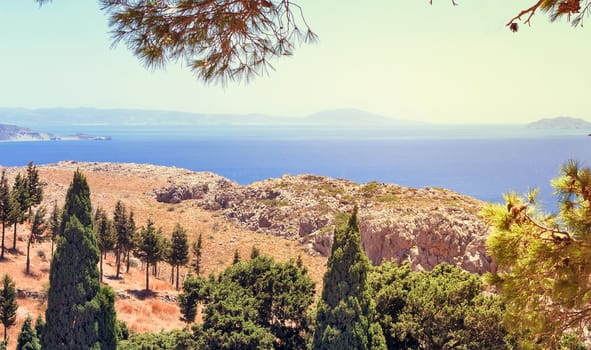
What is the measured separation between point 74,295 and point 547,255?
12.4 m

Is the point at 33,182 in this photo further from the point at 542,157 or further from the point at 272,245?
the point at 542,157

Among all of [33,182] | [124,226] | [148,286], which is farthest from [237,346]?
[33,182]

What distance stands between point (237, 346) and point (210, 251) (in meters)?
22.3

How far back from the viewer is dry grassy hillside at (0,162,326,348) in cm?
2169

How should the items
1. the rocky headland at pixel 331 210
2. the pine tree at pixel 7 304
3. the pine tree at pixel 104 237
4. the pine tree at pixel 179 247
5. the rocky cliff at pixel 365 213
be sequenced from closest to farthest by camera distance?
the pine tree at pixel 7 304
the rocky cliff at pixel 365 213
the rocky headland at pixel 331 210
the pine tree at pixel 179 247
the pine tree at pixel 104 237

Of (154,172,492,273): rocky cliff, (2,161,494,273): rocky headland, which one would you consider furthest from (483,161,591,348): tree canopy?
(154,172,492,273): rocky cliff

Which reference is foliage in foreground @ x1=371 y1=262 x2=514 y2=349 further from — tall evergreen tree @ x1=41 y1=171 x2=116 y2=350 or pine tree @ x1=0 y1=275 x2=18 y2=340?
pine tree @ x1=0 y1=275 x2=18 y2=340

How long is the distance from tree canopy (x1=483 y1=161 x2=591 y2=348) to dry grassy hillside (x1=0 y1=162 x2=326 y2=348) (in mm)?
17618

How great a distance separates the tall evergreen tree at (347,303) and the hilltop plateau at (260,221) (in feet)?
34.2

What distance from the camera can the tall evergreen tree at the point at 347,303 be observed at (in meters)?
12.2

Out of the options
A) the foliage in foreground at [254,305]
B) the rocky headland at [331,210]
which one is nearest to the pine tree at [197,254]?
the rocky headland at [331,210]

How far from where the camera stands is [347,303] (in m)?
12.4

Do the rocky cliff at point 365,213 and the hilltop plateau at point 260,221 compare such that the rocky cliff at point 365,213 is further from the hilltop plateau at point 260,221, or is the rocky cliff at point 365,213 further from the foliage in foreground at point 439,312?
the foliage in foreground at point 439,312

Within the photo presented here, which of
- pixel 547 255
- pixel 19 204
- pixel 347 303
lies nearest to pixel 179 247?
pixel 19 204
